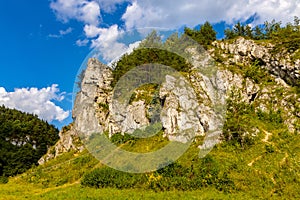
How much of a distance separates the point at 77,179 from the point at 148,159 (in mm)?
7892

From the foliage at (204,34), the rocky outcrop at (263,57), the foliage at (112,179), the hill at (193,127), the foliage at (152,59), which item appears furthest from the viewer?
the foliage at (204,34)

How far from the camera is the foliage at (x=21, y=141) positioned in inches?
1722

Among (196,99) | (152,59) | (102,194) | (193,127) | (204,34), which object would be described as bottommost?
(102,194)

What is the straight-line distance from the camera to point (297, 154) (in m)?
23.5

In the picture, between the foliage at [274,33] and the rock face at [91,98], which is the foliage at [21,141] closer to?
the rock face at [91,98]

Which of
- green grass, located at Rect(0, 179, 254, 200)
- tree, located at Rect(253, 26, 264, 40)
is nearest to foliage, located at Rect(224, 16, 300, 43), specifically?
tree, located at Rect(253, 26, 264, 40)

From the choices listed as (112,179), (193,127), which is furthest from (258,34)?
(112,179)

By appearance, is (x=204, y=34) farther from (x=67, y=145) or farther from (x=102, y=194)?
(x=102, y=194)

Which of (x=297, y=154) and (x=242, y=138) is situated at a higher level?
(x=242, y=138)

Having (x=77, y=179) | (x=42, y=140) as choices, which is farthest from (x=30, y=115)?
(x=77, y=179)

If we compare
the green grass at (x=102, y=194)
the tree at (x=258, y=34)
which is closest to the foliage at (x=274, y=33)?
the tree at (x=258, y=34)

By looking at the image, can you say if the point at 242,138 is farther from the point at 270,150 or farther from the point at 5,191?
the point at 5,191

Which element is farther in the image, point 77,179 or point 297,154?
point 77,179

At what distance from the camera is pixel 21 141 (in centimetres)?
5103
